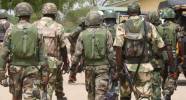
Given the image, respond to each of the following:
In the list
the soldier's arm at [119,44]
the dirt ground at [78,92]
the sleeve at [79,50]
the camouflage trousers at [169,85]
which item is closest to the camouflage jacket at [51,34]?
the sleeve at [79,50]

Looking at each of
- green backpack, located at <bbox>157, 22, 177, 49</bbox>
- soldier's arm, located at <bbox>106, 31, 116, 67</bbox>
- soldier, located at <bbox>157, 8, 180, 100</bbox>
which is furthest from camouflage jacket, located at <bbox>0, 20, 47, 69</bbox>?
green backpack, located at <bbox>157, 22, 177, 49</bbox>

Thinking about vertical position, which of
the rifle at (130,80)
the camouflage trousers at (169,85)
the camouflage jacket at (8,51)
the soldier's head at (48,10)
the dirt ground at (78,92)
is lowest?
the dirt ground at (78,92)

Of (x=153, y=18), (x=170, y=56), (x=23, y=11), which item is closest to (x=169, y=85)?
(x=153, y=18)

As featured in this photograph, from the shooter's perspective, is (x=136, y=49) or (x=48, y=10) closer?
(x=136, y=49)

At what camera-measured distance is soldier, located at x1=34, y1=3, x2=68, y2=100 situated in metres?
12.6

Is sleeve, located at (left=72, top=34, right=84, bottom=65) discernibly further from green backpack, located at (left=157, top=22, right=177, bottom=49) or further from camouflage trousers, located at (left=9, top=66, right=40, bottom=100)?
green backpack, located at (left=157, top=22, right=177, bottom=49)

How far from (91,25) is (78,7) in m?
87.9

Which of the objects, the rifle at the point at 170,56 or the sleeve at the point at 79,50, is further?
the rifle at the point at 170,56

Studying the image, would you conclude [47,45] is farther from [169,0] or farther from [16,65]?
[169,0]

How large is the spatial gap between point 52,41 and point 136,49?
2048 mm

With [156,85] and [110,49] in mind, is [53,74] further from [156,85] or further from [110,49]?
[156,85]

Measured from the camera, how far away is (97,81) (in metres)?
11.6

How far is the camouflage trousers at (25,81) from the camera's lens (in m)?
10.6

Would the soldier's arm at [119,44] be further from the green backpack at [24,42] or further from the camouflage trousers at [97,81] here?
the green backpack at [24,42]
